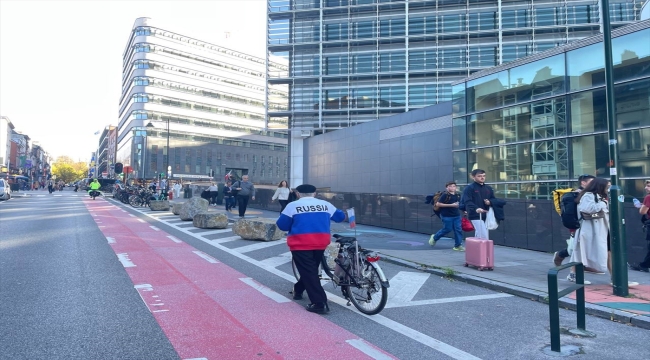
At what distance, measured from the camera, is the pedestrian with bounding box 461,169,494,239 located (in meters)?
9.17

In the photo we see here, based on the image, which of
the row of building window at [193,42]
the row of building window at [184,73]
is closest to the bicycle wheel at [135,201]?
the row of building window at [184,73]

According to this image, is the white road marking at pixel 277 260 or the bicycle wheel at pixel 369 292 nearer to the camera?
the bicycle wheel at pixel 369 292

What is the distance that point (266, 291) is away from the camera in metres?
7.05

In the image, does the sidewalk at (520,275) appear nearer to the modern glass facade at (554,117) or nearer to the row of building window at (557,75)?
the modern glass facade at (554,117)

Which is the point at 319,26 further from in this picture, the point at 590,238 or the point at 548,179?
the point at 590,238

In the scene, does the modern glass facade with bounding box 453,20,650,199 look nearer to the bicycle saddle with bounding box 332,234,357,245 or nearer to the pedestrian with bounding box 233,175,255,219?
the pedestrian with bounding box 233,175,255,219

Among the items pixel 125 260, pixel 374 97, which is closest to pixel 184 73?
pixel 374 97

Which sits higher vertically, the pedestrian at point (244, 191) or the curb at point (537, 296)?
the pedestrian at point (244, 191)

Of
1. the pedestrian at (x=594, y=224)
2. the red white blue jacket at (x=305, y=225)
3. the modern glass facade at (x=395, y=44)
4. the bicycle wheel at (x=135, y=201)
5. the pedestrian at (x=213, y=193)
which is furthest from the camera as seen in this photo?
the modern glass facade at (x=395, y=44)

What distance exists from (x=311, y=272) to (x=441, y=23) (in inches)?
1381

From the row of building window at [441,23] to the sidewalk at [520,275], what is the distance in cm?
2733

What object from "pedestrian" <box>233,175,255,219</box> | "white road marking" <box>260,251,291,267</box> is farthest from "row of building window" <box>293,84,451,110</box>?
"white road marking" <box>260,251,291,267</box>

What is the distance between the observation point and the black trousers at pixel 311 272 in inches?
232

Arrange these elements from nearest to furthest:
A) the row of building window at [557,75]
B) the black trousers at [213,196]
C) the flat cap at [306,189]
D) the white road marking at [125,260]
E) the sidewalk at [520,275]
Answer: the sidewalk at [520,275] → the flat cap at [306,189] → the white road marking at [125,260] → the row of building window at [557,75] → the black trousers at [213,196]
